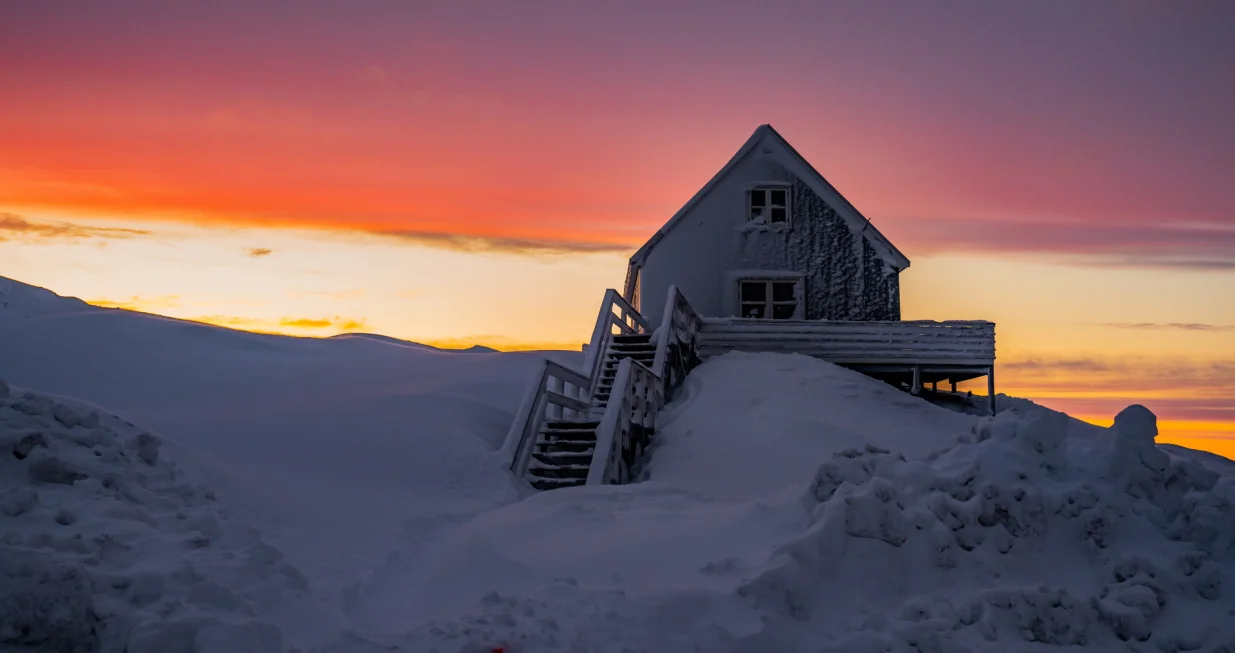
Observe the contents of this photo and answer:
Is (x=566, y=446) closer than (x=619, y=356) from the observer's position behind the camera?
Yes

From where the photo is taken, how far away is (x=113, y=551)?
273 inches

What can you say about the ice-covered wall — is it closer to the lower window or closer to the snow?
the lower window

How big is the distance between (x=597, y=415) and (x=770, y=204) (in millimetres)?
11065

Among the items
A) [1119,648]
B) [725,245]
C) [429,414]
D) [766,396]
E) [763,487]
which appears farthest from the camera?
[725,245]

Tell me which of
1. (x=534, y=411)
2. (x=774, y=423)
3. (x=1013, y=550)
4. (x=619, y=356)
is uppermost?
(x=619, y=356)

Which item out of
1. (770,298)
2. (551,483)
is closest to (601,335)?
(551,483)

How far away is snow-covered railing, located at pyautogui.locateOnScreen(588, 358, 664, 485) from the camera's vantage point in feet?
41.5

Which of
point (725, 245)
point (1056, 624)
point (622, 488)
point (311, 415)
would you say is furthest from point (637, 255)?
point (1056, 624)

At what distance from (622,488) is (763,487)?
2.78 m

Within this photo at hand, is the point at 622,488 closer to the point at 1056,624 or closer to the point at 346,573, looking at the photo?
the point at 346,573

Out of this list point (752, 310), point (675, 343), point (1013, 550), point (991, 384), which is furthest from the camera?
point (752, 310)

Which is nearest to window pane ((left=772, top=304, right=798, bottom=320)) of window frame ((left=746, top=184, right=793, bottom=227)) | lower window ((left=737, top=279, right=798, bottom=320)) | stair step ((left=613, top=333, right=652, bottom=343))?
lower window ((left=737, top=279, right=798, bottom=320))

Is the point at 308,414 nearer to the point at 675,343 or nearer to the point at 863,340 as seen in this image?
the point at 675,343

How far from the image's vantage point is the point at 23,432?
8117 mm
